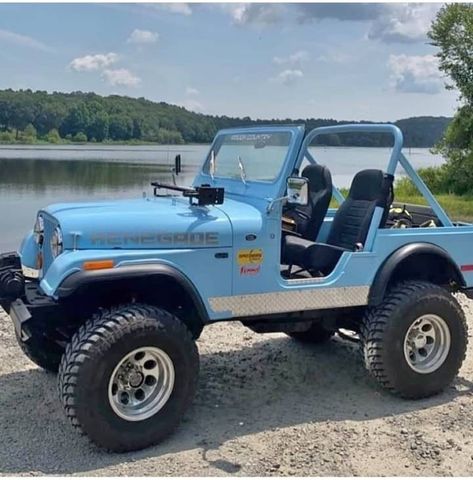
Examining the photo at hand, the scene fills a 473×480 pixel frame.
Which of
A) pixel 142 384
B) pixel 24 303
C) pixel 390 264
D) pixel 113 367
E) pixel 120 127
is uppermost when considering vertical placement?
pixel 120 127

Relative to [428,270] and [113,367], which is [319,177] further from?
[113,367]

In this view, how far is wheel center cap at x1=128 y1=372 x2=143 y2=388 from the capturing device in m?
3.99

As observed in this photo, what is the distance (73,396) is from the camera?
3738 millimetres

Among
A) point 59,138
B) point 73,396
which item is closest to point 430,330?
point 73,396

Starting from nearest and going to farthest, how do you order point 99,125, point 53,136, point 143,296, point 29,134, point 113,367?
point 113,367 < point 143,296 < point 99,125 < point 53,136 < point 29,134

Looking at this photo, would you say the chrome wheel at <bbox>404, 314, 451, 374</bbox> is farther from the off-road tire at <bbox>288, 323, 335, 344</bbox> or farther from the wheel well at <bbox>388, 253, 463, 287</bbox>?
the off-road tire at <bbox>288, 323, 335, 344</bbox>

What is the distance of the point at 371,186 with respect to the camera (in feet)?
17.3

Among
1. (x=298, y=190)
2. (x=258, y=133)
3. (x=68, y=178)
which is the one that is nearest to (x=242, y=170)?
(x=258, y=133)

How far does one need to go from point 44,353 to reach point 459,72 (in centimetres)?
1975

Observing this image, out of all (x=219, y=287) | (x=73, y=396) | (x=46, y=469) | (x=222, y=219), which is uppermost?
(x=222, y=219)

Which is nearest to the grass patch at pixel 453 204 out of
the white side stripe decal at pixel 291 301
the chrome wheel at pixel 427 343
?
the chrome wheel at pixel 427 343

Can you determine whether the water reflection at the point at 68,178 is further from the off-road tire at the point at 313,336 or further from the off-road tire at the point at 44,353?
the off-road tire at the point at 44,353

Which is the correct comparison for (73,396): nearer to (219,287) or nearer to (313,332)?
(219,287)

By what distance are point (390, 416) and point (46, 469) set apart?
7.25 ft
